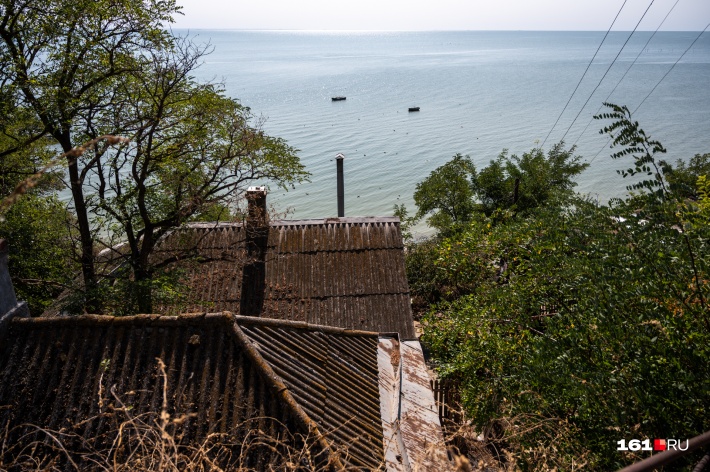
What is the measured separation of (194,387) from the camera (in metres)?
5.73

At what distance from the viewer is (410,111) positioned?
62.2m

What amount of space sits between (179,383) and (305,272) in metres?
6.89

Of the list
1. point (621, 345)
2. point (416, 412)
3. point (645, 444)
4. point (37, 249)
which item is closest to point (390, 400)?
point (416, 412)

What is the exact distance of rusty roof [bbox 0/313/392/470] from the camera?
5418 mm

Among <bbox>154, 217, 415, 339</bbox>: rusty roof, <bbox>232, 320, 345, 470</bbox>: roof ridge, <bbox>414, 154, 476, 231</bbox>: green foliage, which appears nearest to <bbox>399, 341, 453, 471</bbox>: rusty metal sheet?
<bbox>232, 320, 345, 470</bbox>: roof ridge

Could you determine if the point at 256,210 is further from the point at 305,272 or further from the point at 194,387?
the point at 194,387

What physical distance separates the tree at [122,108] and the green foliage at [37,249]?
5.64ft

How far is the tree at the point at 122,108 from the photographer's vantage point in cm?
991

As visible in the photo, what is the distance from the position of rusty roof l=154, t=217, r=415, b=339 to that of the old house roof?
15.9 ft

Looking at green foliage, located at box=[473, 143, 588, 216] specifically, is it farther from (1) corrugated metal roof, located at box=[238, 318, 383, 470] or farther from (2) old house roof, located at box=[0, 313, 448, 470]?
(2) old house roof, located at box=[0, 313, 448, 470]

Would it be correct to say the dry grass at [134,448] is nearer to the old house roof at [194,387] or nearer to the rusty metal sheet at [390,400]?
the old house roof at [194,387]

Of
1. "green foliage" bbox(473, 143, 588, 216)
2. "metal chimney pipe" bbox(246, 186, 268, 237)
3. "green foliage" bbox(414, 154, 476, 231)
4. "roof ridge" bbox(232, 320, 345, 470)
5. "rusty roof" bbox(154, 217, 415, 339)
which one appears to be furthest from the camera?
"green foliage" bbox(414, 154, 476, 231)

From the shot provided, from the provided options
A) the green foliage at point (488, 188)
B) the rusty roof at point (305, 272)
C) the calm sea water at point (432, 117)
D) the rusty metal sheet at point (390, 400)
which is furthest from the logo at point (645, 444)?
the green foliage at point (488, 188)

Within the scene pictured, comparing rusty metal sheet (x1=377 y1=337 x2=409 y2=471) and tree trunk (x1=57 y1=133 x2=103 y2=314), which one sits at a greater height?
tree trunk (x1=57 y1=133 x2=103 y2=314)
